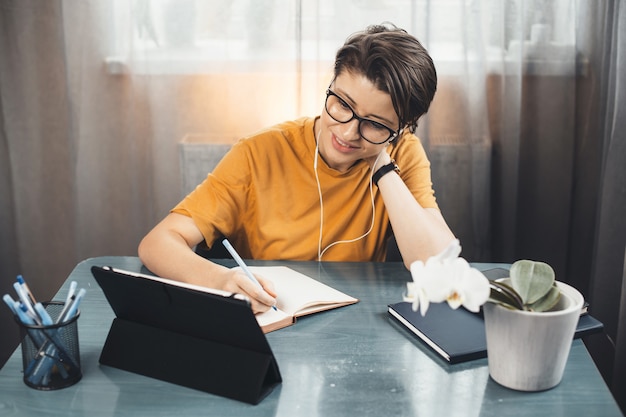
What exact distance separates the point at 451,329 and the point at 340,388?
0.26m

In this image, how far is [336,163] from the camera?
165 centimetres

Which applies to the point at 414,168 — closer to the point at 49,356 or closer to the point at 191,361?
the point at 191,361

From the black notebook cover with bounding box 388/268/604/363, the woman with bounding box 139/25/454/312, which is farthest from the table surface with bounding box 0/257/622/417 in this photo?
the woman with bounding box 139/25/454/312

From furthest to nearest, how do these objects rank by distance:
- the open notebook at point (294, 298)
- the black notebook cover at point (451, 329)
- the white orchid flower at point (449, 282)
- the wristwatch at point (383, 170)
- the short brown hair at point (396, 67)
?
the wristwatch at point (383, 170) < the short brown hair at point (396, 67) < the open notebook at point (294, 298) < the black notebook cover at point (451, 329) < the white orchid flower at point (449, 282)

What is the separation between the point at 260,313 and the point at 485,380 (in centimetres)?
39

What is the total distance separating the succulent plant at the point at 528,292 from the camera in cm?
94

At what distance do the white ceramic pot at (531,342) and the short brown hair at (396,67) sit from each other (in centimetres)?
64

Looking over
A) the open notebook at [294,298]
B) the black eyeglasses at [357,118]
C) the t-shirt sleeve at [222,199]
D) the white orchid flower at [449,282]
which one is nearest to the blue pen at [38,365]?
the open notebook at [294,298]

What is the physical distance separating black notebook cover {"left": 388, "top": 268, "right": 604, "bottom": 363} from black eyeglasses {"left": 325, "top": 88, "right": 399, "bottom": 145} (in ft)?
1.45

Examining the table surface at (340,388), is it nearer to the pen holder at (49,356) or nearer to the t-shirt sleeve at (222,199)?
the pen holder at (49,356)

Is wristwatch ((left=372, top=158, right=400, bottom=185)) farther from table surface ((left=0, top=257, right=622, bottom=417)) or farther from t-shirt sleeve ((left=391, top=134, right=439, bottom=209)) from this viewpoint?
table surface ((left=0, top=257, right=622, bottom=417))

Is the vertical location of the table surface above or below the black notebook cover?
below

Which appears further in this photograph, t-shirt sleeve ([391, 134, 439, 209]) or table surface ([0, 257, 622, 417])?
t-shirt sleeve ([391, 134, 439, 209])

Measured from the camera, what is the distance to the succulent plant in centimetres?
94
